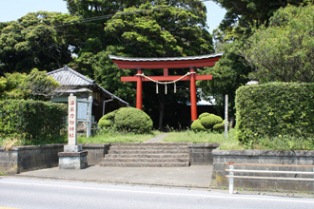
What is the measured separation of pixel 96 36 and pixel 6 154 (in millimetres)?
21450

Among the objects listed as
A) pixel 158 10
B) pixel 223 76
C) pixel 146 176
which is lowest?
pixel 146 176

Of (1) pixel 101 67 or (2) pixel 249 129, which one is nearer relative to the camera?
(2) pixel 249 129

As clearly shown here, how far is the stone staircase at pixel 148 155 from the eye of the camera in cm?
1490

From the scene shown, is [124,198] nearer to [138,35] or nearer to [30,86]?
[30,86]

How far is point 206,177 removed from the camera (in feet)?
38.8

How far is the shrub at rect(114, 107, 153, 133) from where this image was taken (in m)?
20.2

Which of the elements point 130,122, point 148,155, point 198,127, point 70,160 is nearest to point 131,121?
point 130,122

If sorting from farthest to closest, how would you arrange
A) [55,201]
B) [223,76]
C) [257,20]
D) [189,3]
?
[189,3], [223,76], [257,20], [55,201]

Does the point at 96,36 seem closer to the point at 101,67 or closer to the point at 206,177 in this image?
the point at 101,67

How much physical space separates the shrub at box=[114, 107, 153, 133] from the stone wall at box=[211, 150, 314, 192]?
33.5ft

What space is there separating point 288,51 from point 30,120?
34.1 ft

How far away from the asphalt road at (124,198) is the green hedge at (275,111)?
2.41 meters

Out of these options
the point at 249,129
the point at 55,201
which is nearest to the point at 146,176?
the point at 249,129

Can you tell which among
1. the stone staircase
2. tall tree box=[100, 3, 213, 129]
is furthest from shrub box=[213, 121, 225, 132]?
tall tree box=[100, 3, 213, 129]
